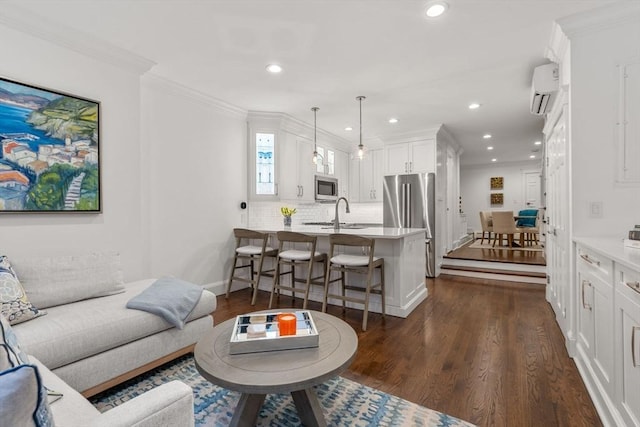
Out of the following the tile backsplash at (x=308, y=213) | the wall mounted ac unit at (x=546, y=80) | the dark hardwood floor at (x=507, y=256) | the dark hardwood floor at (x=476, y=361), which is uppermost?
the wall mounted ac unit at (x=546, y=80)

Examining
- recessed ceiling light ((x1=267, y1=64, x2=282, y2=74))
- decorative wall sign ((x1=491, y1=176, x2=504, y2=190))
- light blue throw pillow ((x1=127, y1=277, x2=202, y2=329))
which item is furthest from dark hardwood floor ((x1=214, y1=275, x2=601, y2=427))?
decorative wall sign ((x1=491, y1=176, x2=504, y2=190))

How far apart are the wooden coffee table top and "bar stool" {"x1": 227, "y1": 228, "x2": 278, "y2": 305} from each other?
2149 mm

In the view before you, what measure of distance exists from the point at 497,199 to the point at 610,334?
9.87 meters

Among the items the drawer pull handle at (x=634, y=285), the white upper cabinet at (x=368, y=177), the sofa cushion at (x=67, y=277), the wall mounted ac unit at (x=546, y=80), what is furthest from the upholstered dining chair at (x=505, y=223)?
the sofa cushion at (x=67, y=277)

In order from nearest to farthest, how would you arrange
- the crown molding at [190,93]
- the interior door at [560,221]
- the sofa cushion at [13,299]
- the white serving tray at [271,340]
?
the white serving tray at [271,340] → the sofa cushion at [13,299] → the interior door at [560,221] → the crown molding at [190,93]

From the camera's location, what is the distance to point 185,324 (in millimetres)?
2312

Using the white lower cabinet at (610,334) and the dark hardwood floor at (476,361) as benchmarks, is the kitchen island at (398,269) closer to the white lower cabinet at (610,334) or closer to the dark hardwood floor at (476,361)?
the dark hardwood floor at (476,361)

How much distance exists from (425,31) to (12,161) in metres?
3.28

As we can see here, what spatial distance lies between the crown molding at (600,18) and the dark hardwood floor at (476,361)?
248cm

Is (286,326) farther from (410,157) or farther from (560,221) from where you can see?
(410,157)

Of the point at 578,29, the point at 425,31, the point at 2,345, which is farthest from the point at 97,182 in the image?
the point at 578,29

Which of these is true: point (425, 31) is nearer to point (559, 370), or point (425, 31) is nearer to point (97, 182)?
point (559, 370)

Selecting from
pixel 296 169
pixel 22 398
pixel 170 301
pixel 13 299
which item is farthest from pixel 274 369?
pixel 296 169

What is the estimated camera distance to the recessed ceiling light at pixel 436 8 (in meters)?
2.14
